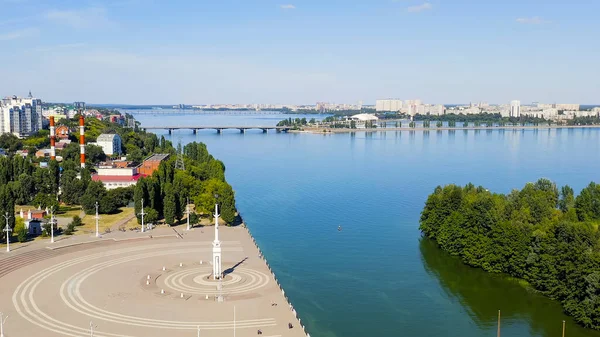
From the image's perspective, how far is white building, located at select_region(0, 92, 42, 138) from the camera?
9131 cm

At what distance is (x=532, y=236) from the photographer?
30.0 meters

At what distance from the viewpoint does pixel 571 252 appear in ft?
87.5

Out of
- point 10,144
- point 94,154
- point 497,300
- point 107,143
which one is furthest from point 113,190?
point 10,144

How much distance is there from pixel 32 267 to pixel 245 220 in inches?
704

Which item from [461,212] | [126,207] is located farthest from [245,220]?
[461,212]

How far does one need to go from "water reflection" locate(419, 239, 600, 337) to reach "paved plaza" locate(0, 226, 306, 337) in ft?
30.7

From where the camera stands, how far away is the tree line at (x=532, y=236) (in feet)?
83.9

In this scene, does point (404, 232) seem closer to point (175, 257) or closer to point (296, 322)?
point (175, 257)

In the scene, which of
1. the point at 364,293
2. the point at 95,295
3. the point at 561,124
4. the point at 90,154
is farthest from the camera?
the point at 561,124

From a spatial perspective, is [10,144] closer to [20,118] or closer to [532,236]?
[20,118]

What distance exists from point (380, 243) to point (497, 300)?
34.3 feet

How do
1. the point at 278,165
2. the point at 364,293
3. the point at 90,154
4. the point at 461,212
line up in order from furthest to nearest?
1. the point at 278,165
2. the point at 90,154
3. the point at 461,212
4. the point at 364,293

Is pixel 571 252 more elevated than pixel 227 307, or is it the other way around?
pixel 571 252

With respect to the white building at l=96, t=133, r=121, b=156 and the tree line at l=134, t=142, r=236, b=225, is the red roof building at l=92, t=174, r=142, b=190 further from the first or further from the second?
the white building at l=96, t=133, r=121, b=156
